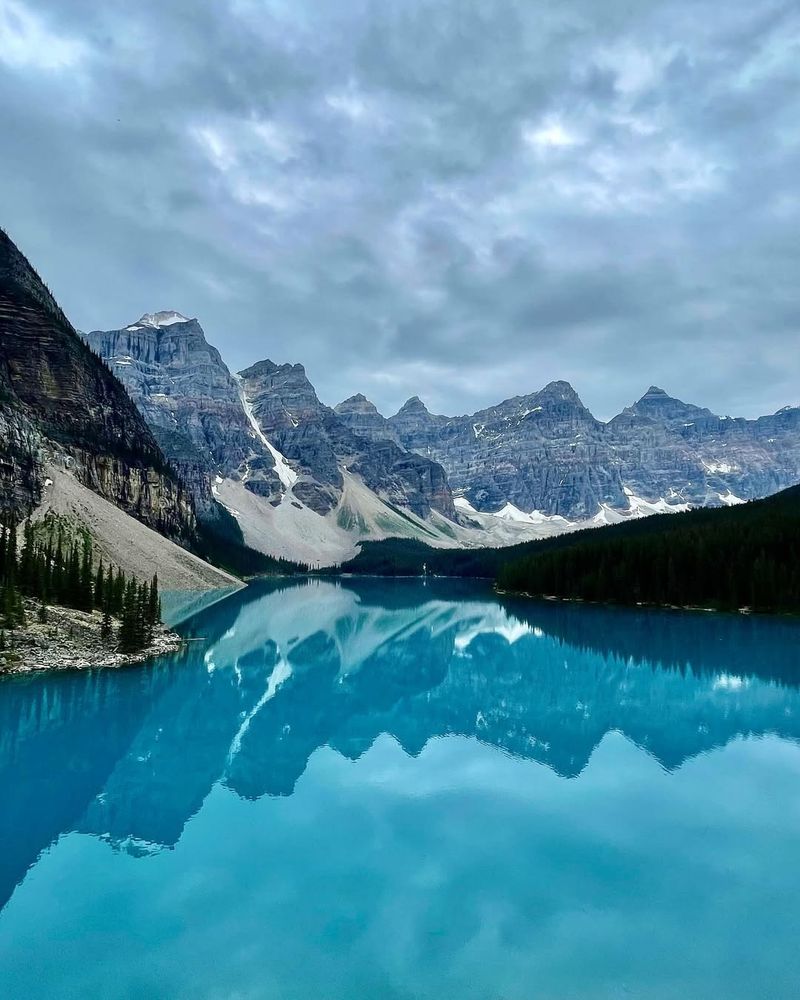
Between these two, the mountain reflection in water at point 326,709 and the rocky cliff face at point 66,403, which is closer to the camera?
the mountain reflection in water at point 326,709

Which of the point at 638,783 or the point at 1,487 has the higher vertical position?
the point at 1,487

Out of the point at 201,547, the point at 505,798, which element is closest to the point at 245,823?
the point at 505,798

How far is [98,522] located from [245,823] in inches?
4355

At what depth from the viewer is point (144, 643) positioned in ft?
166

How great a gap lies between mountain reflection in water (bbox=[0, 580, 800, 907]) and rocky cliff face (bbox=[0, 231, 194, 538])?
86017 millimetres

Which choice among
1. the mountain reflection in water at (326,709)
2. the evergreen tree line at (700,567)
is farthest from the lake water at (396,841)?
the evergreen tree line at (700,567)

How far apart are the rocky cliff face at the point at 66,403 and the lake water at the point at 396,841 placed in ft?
345

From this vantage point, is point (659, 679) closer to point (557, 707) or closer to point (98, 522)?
point (557, 707)

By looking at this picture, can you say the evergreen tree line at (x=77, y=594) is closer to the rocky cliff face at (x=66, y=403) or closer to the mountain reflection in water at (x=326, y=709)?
the mountain reflection in water at (x=326, y=709)

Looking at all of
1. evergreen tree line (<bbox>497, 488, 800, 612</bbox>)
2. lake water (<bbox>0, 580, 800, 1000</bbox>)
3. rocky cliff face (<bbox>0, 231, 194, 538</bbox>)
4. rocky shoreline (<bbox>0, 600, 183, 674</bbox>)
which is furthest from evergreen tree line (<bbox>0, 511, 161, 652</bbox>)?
evergreen tree line (<bbox>497, 488, 800, 612</bbox>)

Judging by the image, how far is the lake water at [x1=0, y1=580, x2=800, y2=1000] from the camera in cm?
1267

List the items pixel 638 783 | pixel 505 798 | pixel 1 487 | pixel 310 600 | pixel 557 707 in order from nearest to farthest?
1. pixel 505 798
2. pixel 638 783
3. pixel 557 707
4. pixel 1 487
5. pixel 310 600

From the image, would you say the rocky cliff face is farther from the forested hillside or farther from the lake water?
the lake water

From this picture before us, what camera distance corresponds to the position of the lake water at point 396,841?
499 inches
